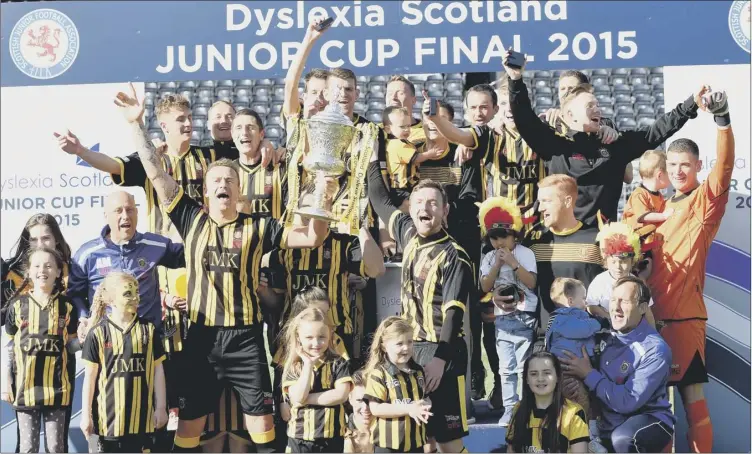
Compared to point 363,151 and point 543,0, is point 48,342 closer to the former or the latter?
point 363,151

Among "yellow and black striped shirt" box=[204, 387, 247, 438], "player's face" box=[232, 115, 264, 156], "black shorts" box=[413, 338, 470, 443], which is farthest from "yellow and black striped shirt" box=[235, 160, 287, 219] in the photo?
"black shorts" box=[413, 338, 470, 443]

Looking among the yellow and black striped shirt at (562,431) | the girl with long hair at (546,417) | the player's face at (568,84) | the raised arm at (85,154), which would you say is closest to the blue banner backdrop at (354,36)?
the player's face at (568,84)

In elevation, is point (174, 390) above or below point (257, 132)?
below

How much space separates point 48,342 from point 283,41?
90.8 inches

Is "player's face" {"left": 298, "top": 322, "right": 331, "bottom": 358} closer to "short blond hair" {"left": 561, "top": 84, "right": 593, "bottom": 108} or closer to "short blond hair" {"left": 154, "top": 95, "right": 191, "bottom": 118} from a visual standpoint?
"short blond hair" {"left": 154, "top": 95, "right": 191, "bottom": 118}

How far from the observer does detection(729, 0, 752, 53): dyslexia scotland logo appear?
7223mm

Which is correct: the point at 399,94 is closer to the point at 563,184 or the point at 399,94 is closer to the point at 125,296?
the point at 563,184

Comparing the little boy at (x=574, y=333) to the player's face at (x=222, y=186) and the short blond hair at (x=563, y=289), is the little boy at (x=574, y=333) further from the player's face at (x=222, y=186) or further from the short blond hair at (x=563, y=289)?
the player's face at (x=222, y=186)

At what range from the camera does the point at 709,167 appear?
7.12m

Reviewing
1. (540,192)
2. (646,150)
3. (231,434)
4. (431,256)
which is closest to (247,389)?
(231,434)

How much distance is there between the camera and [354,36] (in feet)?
24.2

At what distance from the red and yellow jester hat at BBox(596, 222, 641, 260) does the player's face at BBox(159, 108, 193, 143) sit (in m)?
2.47

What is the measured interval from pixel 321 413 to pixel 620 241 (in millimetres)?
1873

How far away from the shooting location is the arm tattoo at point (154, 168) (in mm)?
6348
